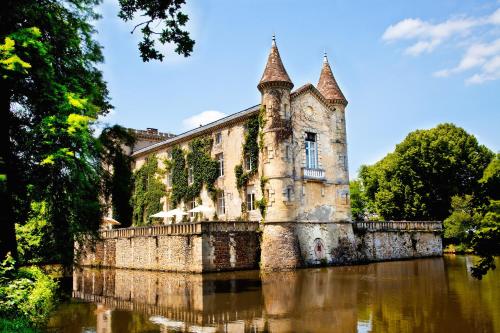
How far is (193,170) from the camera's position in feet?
126

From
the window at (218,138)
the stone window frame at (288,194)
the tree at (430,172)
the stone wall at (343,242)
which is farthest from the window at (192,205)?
the tree at (430,172)

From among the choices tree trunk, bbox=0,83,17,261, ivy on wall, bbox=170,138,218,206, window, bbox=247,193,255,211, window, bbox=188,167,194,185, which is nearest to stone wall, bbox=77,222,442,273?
window, bbox=247,193,255,211

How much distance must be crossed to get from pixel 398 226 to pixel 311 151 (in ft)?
37.7

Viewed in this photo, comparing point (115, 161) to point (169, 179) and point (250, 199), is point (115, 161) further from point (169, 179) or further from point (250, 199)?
point (169, 179)

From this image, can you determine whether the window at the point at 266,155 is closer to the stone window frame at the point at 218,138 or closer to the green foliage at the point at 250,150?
the green foliage at the point at 250,150

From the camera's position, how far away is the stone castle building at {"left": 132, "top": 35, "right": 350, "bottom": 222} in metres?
30.4

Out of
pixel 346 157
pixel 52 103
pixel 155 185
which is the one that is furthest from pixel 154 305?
pixel 155 185

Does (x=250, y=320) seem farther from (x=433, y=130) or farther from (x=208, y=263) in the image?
(x=433, y=130)

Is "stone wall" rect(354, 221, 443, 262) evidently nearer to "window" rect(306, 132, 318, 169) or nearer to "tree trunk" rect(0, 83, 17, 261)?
"window" rect(306, 132, 318, 169)

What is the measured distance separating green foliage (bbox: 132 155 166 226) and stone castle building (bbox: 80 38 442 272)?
3.19 meters

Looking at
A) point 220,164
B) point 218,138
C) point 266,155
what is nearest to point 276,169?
point 266,155

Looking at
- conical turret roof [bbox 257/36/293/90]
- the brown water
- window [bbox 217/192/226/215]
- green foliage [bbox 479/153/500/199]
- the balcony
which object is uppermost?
conical turret roof [bbox 257/36/293/90]

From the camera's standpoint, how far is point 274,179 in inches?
1190

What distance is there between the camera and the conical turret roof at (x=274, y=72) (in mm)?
30730
